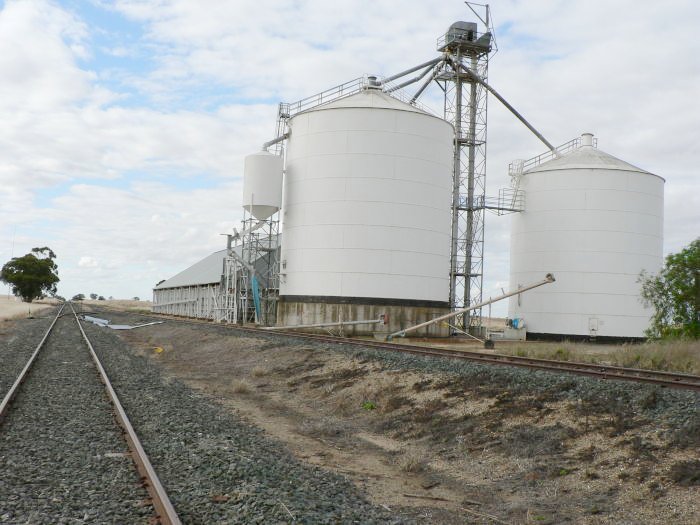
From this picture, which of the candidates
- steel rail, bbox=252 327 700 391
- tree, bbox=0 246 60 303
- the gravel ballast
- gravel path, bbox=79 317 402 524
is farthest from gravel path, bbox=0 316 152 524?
tree, bbox=0 246 60 303

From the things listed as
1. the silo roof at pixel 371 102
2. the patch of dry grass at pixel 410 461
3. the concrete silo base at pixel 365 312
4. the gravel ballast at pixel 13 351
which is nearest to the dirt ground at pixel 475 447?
the patch of dry grass at pixel 410 461

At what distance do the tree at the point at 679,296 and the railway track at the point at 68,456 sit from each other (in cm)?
2053

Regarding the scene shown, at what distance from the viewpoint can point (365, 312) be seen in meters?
31.0

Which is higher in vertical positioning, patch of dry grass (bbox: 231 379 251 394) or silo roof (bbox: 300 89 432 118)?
silo roof (bbox: 300 89 432 118)

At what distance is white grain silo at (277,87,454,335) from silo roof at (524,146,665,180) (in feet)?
27.4

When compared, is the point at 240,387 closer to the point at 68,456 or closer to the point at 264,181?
the point at 68,456

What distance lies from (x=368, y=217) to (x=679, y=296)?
13977mm

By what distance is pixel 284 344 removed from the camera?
23.2 meters

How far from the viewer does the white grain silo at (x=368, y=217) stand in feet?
102

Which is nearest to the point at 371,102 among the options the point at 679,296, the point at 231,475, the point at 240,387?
the point at 679,296

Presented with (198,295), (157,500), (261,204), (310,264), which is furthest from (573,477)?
(198,295)

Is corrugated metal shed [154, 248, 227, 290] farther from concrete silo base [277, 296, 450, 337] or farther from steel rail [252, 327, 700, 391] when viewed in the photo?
steel rail [252, 327, 700, 391]

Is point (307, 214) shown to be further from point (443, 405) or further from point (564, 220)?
point (443, 405)

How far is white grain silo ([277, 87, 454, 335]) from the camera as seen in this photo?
3103 cm
